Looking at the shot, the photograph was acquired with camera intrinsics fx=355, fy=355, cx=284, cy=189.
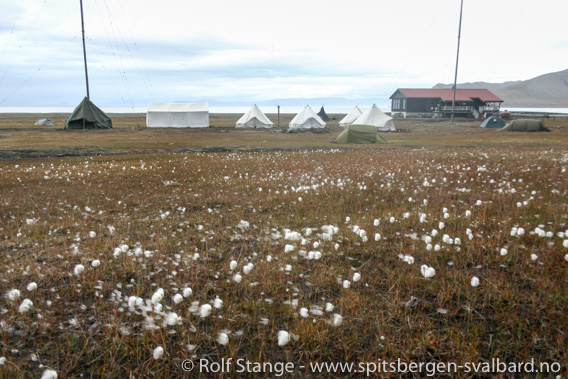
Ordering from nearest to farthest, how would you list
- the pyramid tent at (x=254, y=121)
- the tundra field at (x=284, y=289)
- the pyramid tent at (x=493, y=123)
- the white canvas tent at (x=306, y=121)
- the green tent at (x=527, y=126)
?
1. the tundra field at (x=284, y=289)
2. the green tent at (x=527, y=126)
3. the white canvas tent at (x=306, y=121)
4. the pyramid tent at (x=493, y=123)
5. the pyramid tent at (x=254, y=121)

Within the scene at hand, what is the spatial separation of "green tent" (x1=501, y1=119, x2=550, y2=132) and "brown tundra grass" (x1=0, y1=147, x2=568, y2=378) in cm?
4653

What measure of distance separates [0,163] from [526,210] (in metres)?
23.8

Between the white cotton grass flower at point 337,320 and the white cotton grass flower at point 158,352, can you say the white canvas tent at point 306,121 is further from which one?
the white cotton grass flower at point 158,352

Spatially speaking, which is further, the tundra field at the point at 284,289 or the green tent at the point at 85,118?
the green tent at the point at 85,118

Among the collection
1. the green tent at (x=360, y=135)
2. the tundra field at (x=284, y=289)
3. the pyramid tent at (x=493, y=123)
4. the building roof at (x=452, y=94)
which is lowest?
the tundra field at (x=284, y=289)

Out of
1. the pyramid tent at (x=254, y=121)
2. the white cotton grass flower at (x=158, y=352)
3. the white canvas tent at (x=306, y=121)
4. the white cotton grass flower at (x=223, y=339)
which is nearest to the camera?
the white cotton grass flower at (x=158, y=352)

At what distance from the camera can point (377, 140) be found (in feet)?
110

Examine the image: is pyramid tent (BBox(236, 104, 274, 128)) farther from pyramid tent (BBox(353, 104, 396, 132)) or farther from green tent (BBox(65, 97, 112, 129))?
green tent (BBox(65, 97, 112, 129))

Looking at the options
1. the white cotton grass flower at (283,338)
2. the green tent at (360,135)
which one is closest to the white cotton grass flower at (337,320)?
the white cotton grass flower at (283,338)

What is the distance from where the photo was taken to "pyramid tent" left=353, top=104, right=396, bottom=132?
49566 mm

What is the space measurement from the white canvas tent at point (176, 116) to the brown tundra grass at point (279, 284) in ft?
167

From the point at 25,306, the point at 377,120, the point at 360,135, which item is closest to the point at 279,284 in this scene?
the point at 25,306

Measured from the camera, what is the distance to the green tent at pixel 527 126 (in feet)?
152

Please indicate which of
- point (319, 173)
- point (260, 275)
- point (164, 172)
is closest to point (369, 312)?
point (260, 275)
